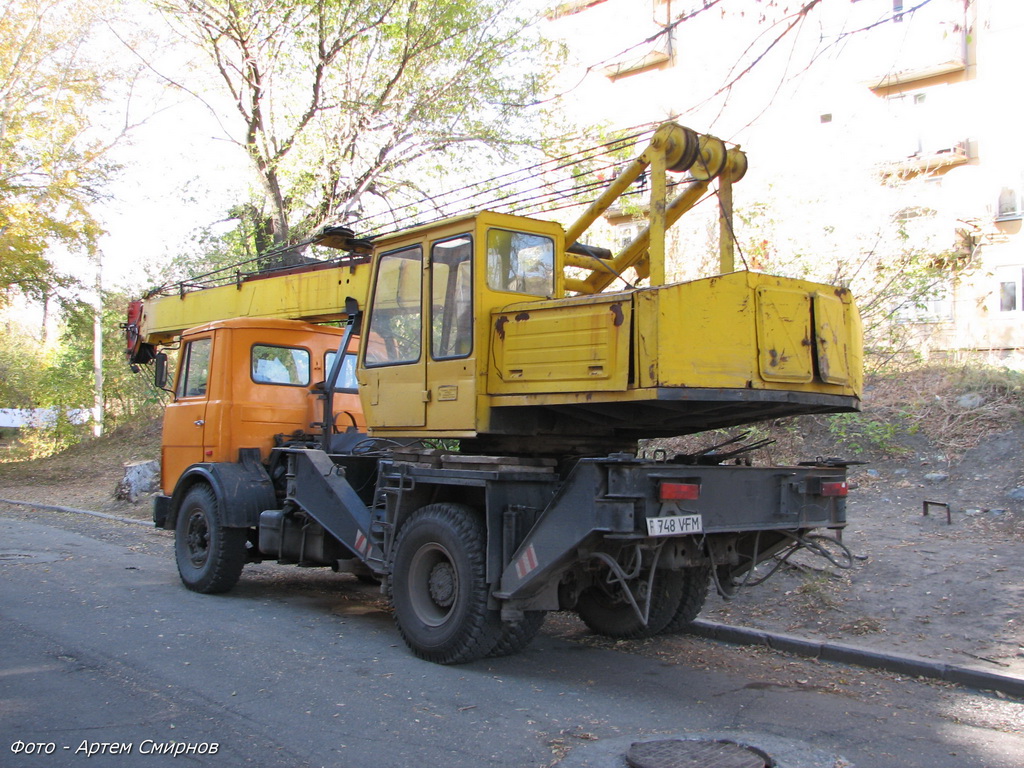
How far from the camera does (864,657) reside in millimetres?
6344

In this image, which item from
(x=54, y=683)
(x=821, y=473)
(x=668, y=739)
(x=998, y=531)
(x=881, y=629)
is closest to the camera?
(x=668, y=739)

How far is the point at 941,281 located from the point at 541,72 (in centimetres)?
838

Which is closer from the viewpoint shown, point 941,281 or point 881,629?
point 881,629

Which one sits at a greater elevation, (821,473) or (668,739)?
(821,473)

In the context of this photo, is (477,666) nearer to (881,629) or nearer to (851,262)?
(881,629)

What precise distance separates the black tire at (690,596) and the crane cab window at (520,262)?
2.50 meters

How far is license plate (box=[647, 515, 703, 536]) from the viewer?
5258 mm

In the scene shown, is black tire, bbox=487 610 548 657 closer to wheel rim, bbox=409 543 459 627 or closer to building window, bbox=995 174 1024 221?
wheel rim, bbox=409 543 459 627

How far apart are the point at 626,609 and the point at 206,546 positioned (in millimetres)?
4339

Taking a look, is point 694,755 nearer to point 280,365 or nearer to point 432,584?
point 432,584

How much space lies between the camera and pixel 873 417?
1195 cm

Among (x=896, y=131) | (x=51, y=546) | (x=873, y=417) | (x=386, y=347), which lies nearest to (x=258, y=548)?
(x=386, y=347)

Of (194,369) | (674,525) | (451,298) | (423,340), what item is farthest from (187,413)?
(674,525)

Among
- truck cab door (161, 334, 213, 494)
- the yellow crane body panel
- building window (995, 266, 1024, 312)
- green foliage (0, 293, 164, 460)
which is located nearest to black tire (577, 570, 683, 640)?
the yellow crane body panel
